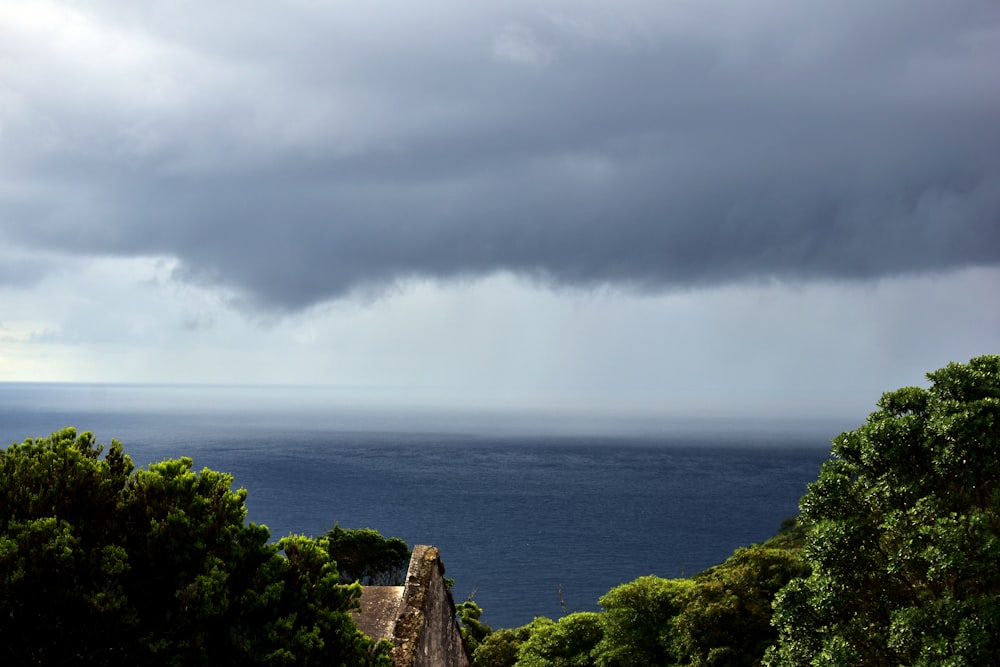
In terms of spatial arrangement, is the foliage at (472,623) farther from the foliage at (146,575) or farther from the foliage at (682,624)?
the foliage at (146,575)

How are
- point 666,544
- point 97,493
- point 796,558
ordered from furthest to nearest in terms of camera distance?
point 666,544 < point 796,558 < point 97,493

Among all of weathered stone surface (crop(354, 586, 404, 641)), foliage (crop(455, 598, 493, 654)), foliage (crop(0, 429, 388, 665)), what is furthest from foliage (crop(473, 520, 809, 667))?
foliage (crop(0, 429, 388, 665))

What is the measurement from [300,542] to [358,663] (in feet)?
9.26

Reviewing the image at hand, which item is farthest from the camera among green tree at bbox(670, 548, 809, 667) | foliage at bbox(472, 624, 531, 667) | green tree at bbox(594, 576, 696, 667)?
foliage at bbox(472, 624, 531, 667)

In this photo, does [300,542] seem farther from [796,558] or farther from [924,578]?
[796,558]

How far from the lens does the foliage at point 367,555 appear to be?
59.4 meters

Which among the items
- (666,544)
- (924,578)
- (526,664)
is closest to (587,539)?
(666,544)

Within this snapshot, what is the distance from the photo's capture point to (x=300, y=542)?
1521 cm

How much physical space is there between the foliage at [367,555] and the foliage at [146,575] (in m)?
46.9

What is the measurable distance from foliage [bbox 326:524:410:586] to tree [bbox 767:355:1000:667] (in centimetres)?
4399

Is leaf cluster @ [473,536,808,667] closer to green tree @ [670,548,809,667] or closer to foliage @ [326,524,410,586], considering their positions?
green tree @ [670,548,809,667]

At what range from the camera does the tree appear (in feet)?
56.9

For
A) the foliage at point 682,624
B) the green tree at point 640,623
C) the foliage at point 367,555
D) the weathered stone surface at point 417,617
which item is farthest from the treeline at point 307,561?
the foliage at point 367,555

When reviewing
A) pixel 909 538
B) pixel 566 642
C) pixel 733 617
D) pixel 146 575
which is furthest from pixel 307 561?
pixel 566 642
